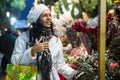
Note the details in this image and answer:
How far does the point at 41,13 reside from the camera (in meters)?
4.02

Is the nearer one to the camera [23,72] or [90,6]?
[23,72]

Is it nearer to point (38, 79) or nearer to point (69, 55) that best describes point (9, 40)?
point (69, 55)

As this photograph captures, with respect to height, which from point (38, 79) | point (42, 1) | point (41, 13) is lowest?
point (38, 79)

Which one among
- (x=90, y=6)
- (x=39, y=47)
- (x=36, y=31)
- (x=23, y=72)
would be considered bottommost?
(x=23, y=72)

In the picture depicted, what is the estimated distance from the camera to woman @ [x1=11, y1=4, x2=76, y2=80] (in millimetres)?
3898

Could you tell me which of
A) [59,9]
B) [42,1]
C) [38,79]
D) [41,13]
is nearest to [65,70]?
[38,79]

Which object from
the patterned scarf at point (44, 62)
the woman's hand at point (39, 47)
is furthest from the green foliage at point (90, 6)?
the woman's hand at point (39, 47)

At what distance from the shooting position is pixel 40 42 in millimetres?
4012

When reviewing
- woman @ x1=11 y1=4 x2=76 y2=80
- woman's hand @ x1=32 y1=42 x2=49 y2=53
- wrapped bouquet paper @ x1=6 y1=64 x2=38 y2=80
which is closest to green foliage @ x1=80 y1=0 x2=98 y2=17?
woman @ x1=11 y1=4 x2=76 y2=80

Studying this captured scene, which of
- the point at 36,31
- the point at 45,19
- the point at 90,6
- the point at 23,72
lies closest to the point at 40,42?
the point at 36,31

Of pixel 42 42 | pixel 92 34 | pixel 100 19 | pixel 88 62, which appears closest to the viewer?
pixel 100 19

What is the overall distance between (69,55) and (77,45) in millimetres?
188

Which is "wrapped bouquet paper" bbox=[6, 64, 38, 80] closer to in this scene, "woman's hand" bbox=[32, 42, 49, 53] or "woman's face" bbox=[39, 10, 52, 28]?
"woman's hand" bbox=[32, 42, 49, 53]

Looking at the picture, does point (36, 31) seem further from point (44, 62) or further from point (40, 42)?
point (44, 62)
